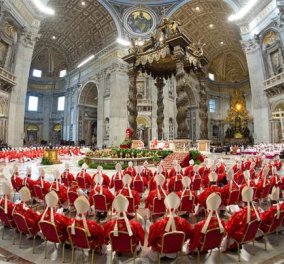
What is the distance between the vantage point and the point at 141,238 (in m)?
2.43

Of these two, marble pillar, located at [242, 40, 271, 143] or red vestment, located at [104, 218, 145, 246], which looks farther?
marble pillar, located at [242, 40, 271, 143]

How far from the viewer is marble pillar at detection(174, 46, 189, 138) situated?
415 inches

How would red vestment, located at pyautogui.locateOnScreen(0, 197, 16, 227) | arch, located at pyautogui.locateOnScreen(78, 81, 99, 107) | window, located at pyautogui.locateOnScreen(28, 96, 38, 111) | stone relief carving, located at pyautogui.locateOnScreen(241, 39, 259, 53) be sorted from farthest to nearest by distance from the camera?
window, located at pyautogui.locateOnScreen(28, 96, 38, 111) → arch, located at pyautogui.locateOnScreen(78, 81, 99, 107) → stone relief carving, located at pyautogui.locateOnScreen(241, 39, 259, 53) → red vestment, located at pyautogui.locateOnScreen(0, 197, 16, 227)

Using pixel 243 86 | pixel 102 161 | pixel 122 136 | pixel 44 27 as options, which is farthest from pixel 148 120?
pixel 243 86

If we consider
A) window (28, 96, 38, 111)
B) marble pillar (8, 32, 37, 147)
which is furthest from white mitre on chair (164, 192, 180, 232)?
window (28, 96, 38, 111)

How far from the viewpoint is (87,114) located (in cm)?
2931

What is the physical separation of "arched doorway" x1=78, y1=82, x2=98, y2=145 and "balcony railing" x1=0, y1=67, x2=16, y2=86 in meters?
11.2

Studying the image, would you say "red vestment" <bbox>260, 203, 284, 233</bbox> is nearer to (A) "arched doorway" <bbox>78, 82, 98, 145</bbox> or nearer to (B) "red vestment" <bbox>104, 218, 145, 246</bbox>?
(B) "red vestment" <bbox>104, 218, 145, 246</bbox>

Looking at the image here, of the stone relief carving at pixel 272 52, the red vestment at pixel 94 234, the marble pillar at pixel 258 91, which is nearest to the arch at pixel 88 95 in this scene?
the marble pillar at pixel 258 91

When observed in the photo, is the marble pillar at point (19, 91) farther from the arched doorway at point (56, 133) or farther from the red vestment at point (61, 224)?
the red vestment at point (61, 224)

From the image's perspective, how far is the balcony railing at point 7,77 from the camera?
15.6 metres

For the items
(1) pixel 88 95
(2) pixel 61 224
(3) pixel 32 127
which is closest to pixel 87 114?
(1) pixel 88 95

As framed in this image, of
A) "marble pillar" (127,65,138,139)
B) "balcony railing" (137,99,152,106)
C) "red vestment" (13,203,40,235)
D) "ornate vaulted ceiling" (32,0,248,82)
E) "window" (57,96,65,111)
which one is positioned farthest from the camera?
A: "window" (57,96,65,111)

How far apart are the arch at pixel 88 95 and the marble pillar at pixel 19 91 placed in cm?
983
